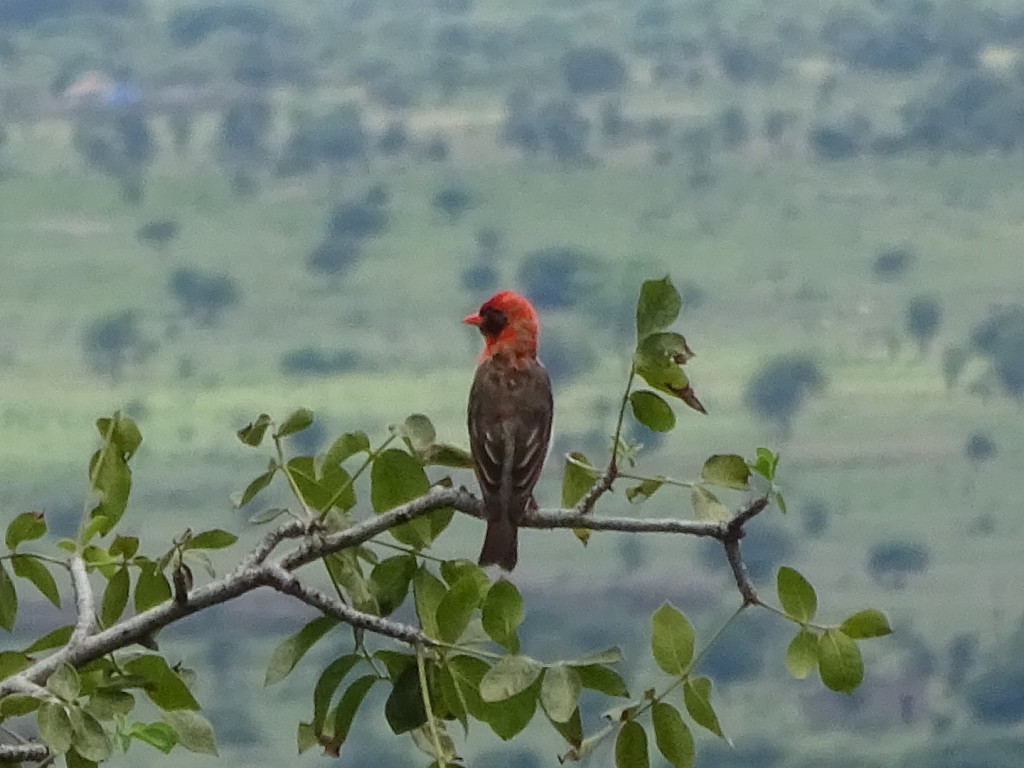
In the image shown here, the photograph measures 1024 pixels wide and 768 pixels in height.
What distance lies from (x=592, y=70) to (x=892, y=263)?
126cm

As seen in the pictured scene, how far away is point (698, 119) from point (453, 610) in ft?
17.0

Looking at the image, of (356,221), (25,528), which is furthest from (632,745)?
(356,221)

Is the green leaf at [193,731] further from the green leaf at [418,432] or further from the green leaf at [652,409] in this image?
the green leaf at [652,409]

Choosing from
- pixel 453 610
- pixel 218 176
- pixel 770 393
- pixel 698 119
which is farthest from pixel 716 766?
pixel 453 610

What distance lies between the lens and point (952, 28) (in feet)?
18.9

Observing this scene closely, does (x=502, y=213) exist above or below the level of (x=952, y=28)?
below

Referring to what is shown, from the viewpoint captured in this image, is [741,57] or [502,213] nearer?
[502,213]

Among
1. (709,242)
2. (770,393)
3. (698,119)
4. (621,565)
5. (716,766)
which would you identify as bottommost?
(716,766)

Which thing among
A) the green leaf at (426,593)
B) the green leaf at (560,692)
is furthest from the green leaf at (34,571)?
the green leaf at (560,692)

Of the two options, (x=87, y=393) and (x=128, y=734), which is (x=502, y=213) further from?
(x=128, y=734)

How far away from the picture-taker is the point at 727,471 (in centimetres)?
99

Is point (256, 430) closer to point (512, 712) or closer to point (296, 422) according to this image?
point (296, 422)

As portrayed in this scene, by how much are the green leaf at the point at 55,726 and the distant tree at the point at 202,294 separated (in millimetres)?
4364

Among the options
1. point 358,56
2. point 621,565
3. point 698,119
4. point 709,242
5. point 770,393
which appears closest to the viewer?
point 621,565
